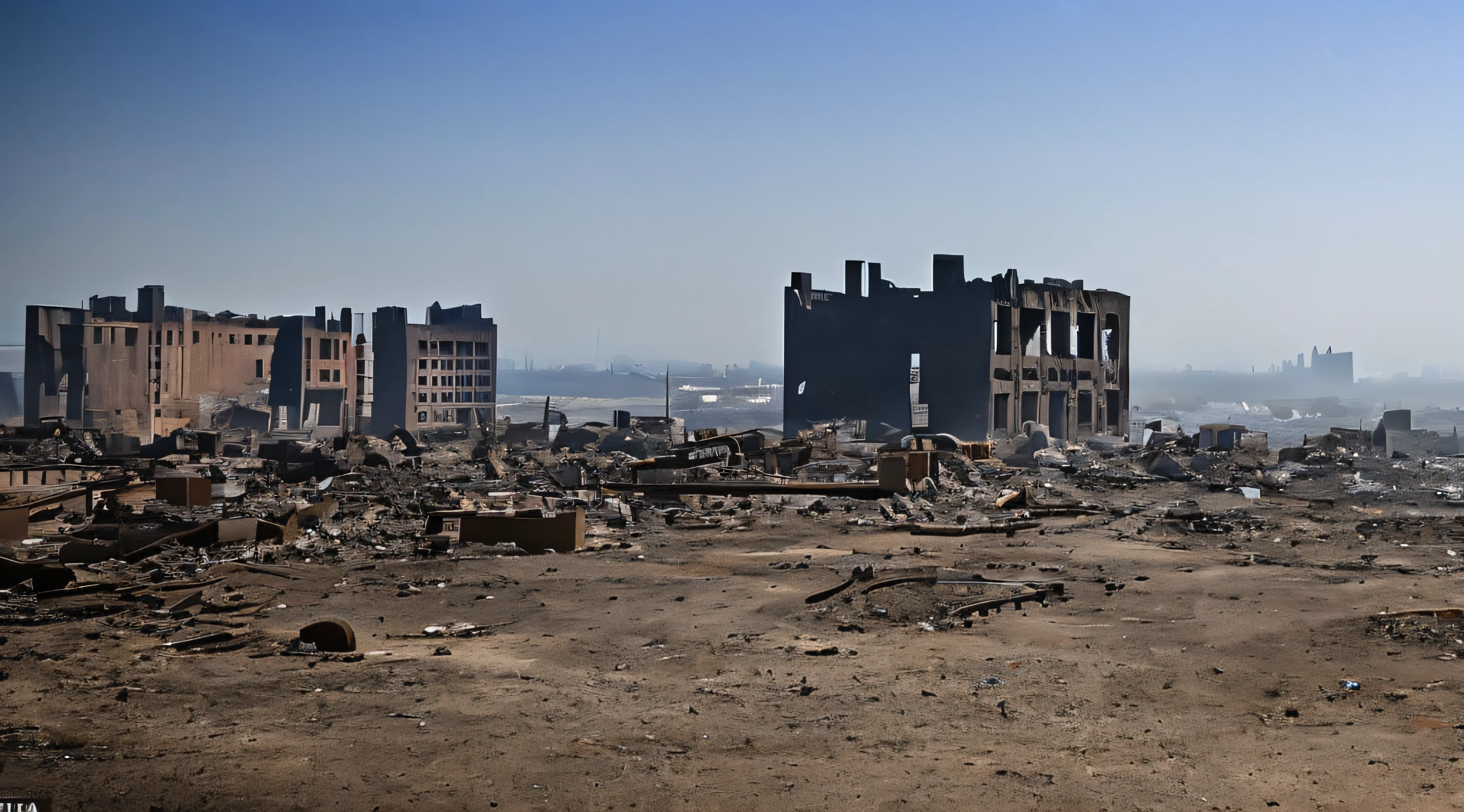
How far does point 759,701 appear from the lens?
23.4 feet

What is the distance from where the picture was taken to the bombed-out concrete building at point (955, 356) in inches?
1726

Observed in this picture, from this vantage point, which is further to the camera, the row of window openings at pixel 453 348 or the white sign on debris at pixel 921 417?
the row of window openings at pixel 453 348

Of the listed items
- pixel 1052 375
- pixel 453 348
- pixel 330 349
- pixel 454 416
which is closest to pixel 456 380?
pixel 453 348

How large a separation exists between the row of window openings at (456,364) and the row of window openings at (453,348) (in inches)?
13.3

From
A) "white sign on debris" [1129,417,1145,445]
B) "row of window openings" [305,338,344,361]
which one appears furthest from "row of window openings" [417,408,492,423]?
"white sign on debris" [1129,417,1145,445]

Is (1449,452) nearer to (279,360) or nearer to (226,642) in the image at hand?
(226,642)

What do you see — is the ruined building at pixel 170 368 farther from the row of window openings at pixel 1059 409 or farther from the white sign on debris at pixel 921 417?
the row of window openings at pixel 1059 409

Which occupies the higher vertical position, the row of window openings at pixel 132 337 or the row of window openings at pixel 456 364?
the row of window openings at pixel 132 337

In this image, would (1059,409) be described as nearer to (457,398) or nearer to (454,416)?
(457,398)

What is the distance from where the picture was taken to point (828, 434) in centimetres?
3278

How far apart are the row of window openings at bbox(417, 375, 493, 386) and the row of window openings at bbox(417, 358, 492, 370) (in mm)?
441

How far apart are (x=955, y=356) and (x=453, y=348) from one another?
101ft

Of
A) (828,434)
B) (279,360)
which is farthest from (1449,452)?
(279,360)

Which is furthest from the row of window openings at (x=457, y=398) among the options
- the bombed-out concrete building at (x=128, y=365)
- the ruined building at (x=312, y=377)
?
the bombed-out concrete building at (x=128, y=365)
